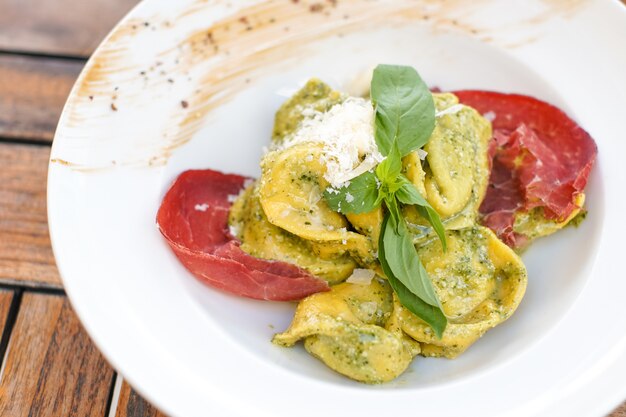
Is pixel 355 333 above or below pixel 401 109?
below

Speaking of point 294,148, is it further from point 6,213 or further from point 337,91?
point 6,213

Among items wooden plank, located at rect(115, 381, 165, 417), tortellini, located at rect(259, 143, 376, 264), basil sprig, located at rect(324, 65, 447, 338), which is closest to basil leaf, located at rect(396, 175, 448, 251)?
basil sprig, located at rect(324, 65, 447, 338)

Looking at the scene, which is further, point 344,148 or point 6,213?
point 6,213

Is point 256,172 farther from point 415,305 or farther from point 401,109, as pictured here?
point 415,305

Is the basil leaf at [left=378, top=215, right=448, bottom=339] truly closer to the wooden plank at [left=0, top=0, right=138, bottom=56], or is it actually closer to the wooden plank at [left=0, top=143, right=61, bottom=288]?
the wooden plank at [left=0, top=143, right=61, bottom=288]

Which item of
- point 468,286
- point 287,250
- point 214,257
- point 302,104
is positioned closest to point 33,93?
point 302,104

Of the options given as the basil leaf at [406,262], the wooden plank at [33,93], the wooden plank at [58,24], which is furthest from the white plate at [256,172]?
the wooden plank at [58,24]

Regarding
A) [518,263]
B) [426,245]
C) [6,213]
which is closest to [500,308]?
[518,263]
